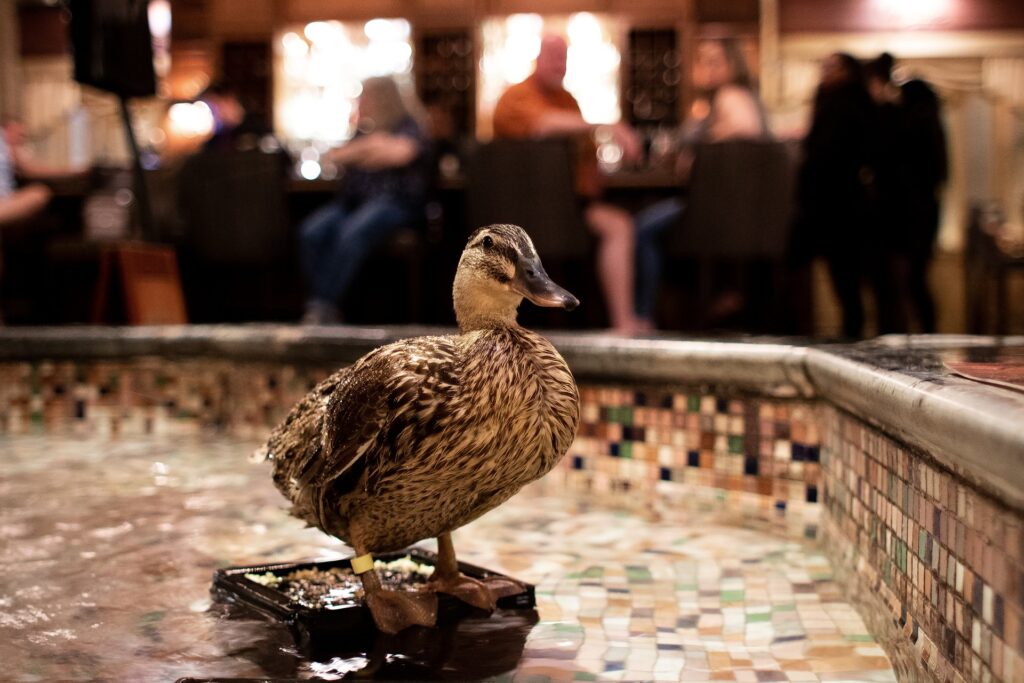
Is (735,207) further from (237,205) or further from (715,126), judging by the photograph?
(237,205)

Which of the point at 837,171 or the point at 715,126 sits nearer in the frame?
the point at 837,171

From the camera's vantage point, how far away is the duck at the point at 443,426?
1424 mm

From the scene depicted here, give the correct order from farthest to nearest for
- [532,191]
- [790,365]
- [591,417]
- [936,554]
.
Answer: [532,191], [591,417], [790,365], [936,554]

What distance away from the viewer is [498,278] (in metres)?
1.50

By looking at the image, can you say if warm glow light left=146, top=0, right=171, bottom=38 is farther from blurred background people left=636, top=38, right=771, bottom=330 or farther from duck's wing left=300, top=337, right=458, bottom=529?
duck's wing left=300, top=337, right=458, bottom=529

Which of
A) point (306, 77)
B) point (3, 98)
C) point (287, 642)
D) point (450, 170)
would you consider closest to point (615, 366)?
point (287, 642)

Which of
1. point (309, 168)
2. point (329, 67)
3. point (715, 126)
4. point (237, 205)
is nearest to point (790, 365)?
point (715, 126)

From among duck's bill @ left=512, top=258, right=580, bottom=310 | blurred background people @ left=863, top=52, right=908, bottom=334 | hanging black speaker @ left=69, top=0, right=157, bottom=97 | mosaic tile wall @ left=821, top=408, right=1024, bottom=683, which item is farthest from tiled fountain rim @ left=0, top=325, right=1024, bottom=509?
blurred background people @ left=863, top=52, right=908, bottom=334

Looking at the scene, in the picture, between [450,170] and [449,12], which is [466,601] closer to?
[450,170]

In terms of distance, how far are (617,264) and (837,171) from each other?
1.01 meters

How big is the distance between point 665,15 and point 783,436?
317 inches

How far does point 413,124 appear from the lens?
5.20m

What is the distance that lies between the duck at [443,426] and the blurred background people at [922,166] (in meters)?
3.63

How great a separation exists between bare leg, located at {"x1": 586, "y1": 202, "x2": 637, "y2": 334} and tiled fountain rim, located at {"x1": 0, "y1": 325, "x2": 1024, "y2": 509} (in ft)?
4.81
